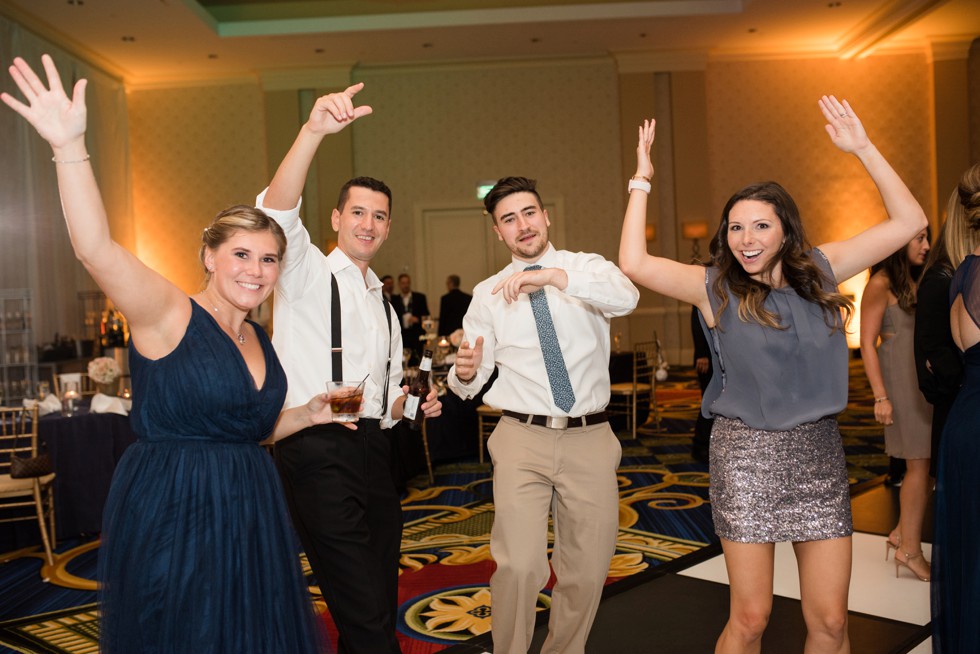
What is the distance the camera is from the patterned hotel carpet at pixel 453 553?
148 inches

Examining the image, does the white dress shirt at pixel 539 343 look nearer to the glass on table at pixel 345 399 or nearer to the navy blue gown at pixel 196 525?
the glass on table at pixel 345 399

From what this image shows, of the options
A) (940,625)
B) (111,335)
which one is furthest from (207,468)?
(111,335)

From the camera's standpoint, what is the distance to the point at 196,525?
1995 mm

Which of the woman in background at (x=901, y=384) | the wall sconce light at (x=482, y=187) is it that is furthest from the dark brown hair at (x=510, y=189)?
the wall sconce light at (x=482, y=187)

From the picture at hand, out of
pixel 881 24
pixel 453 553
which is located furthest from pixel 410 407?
pixel 881 24

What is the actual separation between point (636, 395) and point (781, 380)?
584cm

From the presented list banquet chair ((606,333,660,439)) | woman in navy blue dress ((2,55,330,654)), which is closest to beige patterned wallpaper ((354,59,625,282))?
banquet chair ((606,333,660,439))

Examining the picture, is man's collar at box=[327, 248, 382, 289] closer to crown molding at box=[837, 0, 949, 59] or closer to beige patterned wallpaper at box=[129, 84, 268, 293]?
crown molding at box=[837, 0, 949, 59]

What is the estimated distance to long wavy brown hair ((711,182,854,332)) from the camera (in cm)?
248

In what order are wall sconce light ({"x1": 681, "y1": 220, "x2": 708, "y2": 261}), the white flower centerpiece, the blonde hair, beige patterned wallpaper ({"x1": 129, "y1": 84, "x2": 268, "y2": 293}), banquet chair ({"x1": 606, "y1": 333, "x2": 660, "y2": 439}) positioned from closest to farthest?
the blonde hair, the white flower centerpiece, banquet chair ({"x1": 606, "y1": 333, "x2": 660, "y2": 439}), wall sconce light ({"x1": 681, "y1": 220, "x2": 708, "y2": 261}), beige patterned wallpaper ({"x1": 129, "y1": 84, "x2": 268, "y2": 293})

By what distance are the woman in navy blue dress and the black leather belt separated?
1.03 metres

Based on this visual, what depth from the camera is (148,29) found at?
1148 centimetres

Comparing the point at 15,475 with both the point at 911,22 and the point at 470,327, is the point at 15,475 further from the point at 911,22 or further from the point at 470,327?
the point at 911,22

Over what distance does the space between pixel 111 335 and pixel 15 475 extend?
21.1 ft
